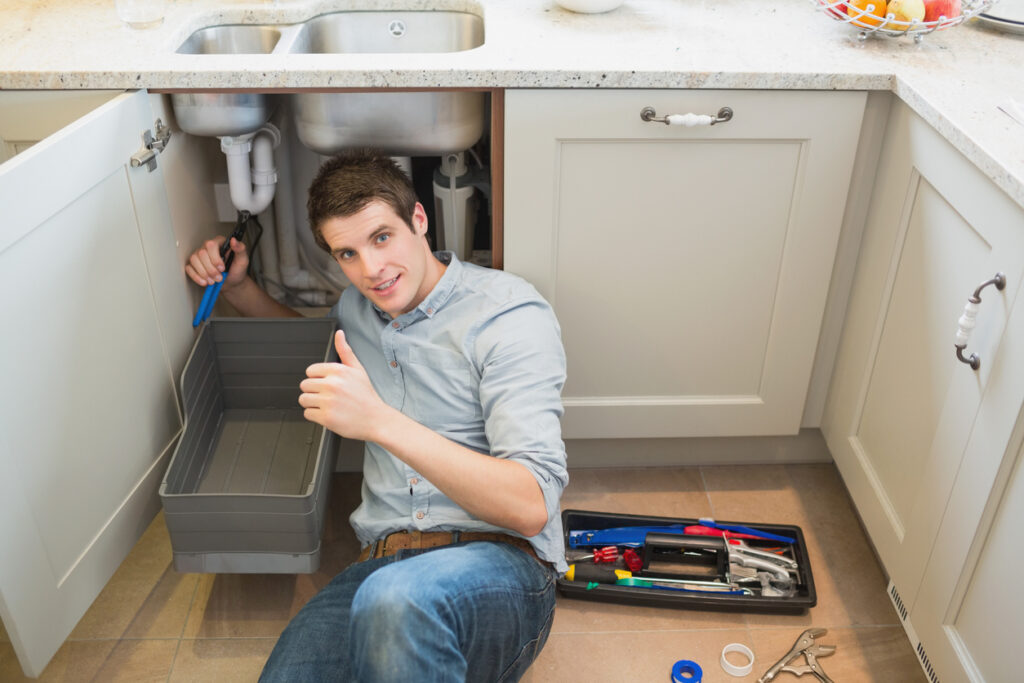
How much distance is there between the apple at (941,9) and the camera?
1614 mm

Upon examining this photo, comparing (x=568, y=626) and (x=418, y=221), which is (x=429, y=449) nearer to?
(x=418, y=221)

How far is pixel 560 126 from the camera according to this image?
1549 mm

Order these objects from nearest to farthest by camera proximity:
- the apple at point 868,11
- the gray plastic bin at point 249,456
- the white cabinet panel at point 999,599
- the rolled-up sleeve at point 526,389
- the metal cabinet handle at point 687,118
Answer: the white cabinet panel at point 999,599, the rolled-up sleeve at point 526,389, the gray plastic bin at point 249,456, the metal cabinet handle at point 687,118, the apple at point 868,11

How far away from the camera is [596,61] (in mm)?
1535

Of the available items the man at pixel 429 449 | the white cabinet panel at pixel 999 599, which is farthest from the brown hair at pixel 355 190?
the white cabinet panel at pixel 999 599

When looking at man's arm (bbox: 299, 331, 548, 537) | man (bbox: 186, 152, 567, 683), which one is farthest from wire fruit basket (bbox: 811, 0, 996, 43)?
man's arm (bbox: 299, 331, 548, 537)

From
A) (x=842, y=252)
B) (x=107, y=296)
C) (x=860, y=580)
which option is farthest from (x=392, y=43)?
(x=860, y=580)

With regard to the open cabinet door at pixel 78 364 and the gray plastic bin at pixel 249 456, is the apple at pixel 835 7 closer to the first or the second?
the gray plastic bin at pixel 249 456

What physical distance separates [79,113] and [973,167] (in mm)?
1374

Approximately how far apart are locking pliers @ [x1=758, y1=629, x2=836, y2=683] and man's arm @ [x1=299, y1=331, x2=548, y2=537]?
0.59 meters

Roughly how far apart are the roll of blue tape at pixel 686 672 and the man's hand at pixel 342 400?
71 cm

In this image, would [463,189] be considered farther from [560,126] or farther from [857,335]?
[857,335]

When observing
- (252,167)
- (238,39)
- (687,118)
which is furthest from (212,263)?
(687,118)

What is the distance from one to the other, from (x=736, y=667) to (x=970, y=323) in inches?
28.2
